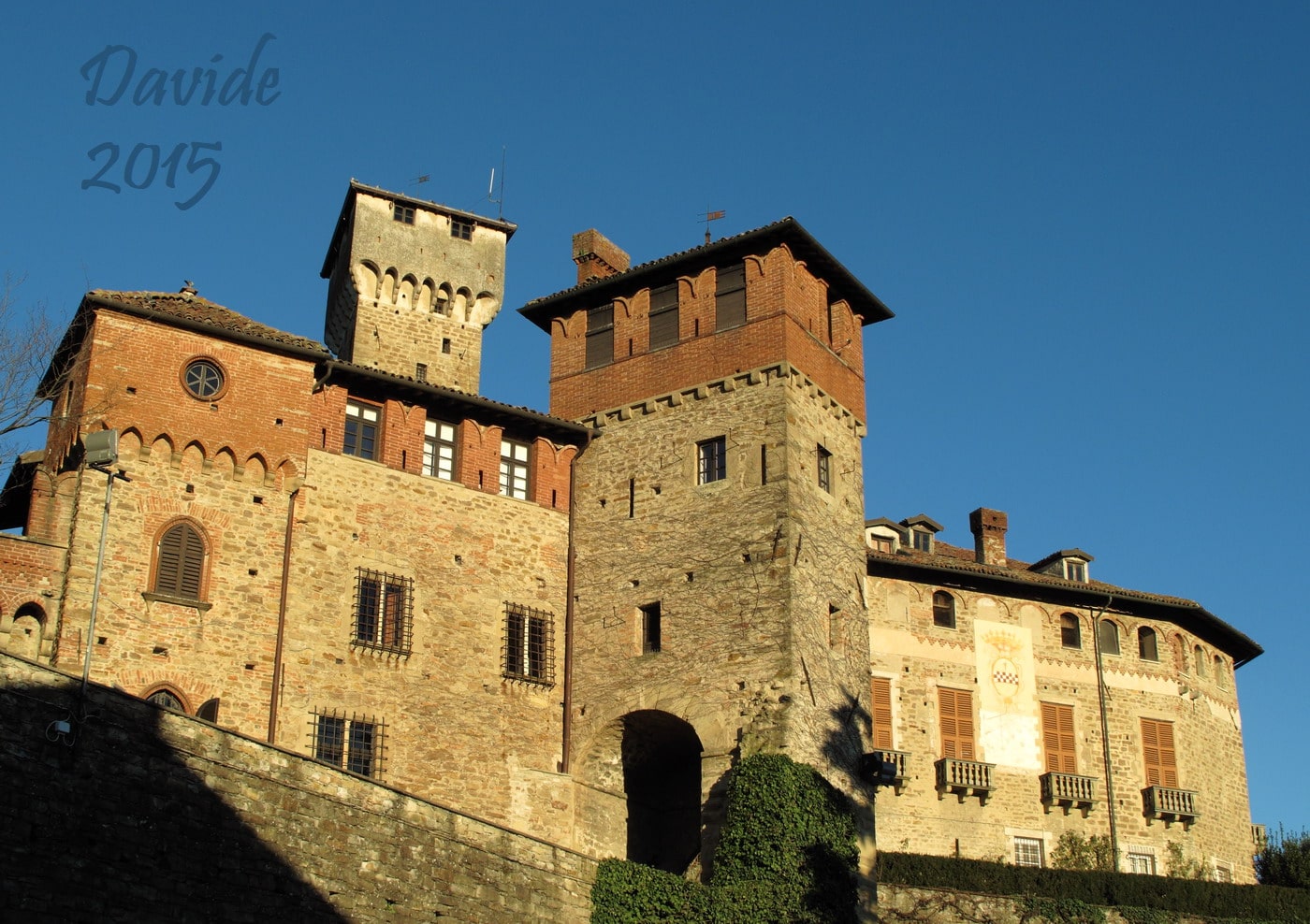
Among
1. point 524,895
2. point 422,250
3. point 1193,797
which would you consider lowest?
point 524,895

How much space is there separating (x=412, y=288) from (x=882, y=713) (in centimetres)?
1687

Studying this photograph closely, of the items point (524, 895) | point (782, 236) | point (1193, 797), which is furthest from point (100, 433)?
point (1193, 797)

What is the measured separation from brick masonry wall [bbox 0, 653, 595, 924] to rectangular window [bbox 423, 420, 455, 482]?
888 centimetres

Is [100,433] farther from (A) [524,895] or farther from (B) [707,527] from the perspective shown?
(B) [707,527]

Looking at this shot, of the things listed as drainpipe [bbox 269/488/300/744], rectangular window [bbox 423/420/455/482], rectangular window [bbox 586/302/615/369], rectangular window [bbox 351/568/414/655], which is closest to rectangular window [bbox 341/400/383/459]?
rectangular window [bbox 423/420/455/482]

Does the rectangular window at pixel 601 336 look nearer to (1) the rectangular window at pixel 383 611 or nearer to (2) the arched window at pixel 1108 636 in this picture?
(1) the rectangular window at pixel 383 611

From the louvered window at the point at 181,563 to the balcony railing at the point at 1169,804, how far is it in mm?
23840

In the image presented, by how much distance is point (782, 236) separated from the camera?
3319cm

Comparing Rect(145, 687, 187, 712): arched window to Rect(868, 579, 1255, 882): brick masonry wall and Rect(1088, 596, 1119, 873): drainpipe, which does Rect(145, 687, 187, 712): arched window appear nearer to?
Rect(868, 579, 1255, 882): brick masonry wall

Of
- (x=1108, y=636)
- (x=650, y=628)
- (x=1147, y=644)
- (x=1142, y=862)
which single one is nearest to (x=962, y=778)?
(x=1142, y=862)

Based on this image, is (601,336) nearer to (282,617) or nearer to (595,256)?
(595,256)

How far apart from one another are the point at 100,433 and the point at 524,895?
32.5 feet

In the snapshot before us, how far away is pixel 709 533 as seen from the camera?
31.4m

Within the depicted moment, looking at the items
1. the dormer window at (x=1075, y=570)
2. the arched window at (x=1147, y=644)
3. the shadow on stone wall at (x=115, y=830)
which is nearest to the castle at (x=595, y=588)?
the arched window at (x=1147, y=644)
